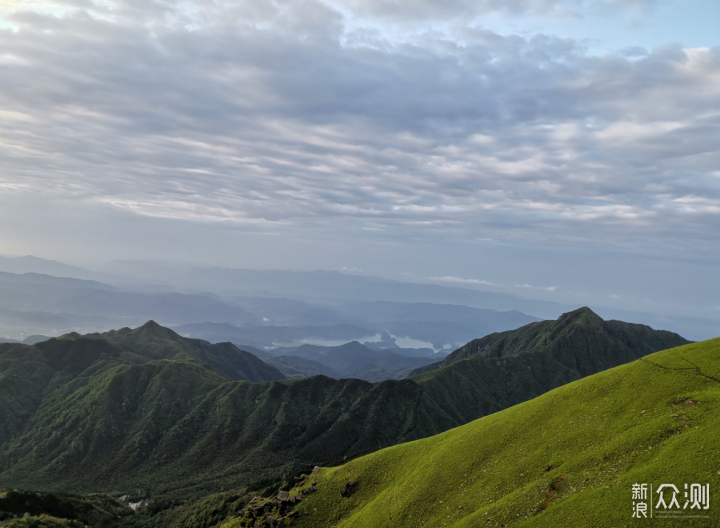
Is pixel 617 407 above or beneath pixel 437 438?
above

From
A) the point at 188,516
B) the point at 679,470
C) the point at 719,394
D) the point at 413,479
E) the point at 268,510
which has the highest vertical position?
the point at 719,394

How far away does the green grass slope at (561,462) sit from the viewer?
42969 millimetres

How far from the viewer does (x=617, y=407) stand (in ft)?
193

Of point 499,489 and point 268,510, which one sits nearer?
point 499,489

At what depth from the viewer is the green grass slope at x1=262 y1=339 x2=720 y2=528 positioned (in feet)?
141

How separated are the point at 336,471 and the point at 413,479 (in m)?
19.6

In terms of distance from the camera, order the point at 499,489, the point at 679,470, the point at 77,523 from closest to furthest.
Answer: the point at 679,470 → the point at 499,489 → the point at 77,523

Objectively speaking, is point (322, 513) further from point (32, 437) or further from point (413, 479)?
point (32, 437)

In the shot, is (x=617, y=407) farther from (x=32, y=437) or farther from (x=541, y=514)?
(x=32, y=437)

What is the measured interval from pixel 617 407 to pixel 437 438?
36.0m

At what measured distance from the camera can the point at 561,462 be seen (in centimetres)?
A: 5384

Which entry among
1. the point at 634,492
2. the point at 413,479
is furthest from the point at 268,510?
the point at 634,492

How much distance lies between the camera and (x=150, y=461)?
7343 inches

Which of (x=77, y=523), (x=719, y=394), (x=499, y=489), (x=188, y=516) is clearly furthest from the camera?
(x=188, y=516)
